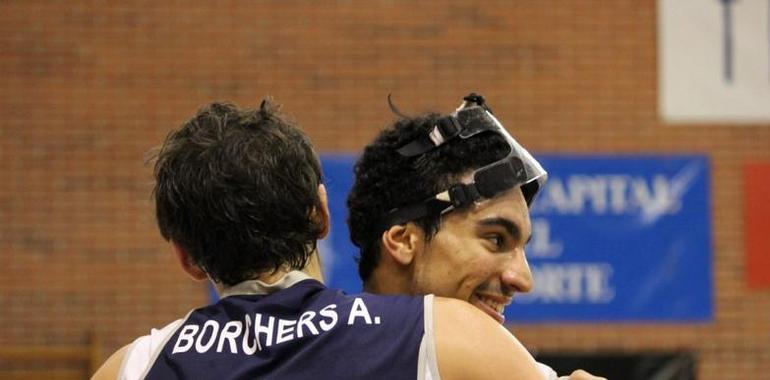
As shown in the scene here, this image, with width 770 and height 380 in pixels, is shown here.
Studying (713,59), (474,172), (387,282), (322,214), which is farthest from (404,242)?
(713,59)

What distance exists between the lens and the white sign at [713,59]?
7.68 m

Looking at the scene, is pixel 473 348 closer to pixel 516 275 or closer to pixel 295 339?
pixel 295 339

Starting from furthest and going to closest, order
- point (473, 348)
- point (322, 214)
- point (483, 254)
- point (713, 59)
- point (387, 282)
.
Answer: point (713, 59)
point (387, 282)
point (483, 254)
point (322, 214)
point (473, 348)

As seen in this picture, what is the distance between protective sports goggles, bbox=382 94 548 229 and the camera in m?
2.32

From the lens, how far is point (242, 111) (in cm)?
208

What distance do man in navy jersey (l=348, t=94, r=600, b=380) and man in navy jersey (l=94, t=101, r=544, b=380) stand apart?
32cm

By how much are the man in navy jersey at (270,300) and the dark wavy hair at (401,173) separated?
35cm

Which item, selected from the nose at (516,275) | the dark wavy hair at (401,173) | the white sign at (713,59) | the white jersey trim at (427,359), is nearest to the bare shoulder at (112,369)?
the white jersey trim at (427,359)

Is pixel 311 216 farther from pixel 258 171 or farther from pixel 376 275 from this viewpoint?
pixel 376 275

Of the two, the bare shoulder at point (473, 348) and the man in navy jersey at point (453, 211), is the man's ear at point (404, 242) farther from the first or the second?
the bare shoulder at point (473, 348)

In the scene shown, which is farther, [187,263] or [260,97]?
[260,97]

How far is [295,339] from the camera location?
6.26 feet

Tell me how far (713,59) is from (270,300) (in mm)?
6224

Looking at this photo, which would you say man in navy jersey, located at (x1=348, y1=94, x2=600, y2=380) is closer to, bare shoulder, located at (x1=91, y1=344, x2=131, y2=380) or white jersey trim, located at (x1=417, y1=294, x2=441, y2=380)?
white jersey trim, located at (x1=417, y1=294, x2=441, y2=380)
